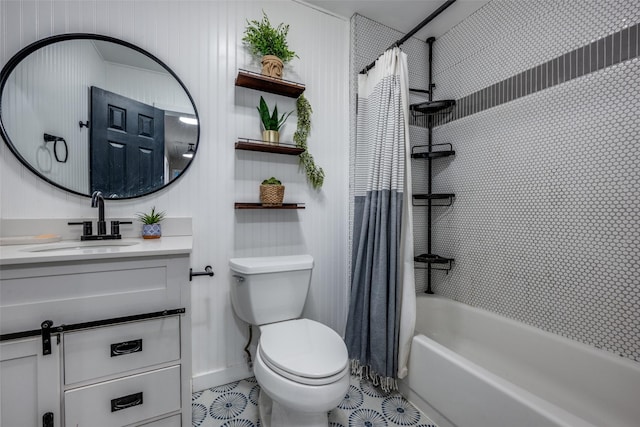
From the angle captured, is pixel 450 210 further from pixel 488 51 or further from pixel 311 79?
pixel 311 79

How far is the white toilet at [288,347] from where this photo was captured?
40.3 inches

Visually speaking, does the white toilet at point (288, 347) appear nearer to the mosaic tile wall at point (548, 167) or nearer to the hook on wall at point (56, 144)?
the hook on wall at point (56, 144)

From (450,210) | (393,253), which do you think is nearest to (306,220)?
(393,253)

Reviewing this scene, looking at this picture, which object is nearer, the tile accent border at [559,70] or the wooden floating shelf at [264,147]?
the tile accent border at [559,70]

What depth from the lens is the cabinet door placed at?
2.64 feet

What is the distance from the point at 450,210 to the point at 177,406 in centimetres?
201

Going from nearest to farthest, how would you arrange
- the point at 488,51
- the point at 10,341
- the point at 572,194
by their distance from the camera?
the point at 10,341, the point at 572,194, the point at 488,51

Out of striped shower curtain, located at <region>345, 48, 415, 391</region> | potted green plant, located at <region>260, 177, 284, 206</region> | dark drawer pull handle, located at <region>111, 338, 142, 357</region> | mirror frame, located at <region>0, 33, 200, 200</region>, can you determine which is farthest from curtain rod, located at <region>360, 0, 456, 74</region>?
dark drawer pull handle, located at <region>111, 338, 142, 357</region>

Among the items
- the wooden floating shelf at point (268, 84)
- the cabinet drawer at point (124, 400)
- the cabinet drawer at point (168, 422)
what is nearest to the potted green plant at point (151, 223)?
the cabinet drawer at point (124, 400)

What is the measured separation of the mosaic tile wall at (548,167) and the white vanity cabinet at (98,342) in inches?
71.7

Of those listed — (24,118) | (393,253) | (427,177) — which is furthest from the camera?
(427,177)

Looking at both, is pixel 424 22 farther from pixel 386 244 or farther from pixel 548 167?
pixel 386 244

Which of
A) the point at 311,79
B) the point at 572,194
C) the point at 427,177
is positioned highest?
the point at 311,79

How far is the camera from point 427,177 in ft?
7.30
